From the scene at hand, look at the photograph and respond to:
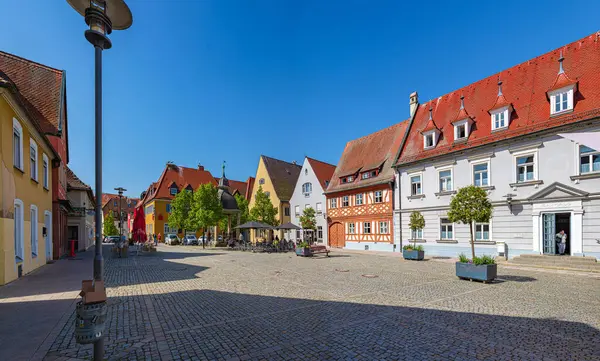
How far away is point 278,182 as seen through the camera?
4397 centimetres

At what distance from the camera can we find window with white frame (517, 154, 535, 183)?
57.4 feet

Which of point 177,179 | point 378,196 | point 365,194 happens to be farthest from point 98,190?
point 177,179

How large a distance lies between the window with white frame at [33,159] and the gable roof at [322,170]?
1029 inches

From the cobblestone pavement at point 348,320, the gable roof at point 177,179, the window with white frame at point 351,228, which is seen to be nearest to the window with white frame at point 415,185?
the window with white frame at point 351,228

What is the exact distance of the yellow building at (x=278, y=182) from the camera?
4219 centimetres

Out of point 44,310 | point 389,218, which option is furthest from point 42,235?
point 389,218

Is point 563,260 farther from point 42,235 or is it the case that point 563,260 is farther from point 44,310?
point 42,235

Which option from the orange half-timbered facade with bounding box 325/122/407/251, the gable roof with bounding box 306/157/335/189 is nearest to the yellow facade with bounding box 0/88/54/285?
the orange half-timbered facade with bounding box 325/122/407/251

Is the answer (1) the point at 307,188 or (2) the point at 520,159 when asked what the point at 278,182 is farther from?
(2) the point at 520,159

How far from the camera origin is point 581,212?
50.7ft

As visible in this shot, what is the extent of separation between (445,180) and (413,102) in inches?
366

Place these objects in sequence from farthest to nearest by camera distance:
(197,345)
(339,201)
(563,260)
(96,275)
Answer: (339,201) < (563,260) < (197,345) < (96,275)

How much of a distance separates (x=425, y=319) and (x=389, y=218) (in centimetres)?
1995

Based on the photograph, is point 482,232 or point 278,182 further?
point 278,182
